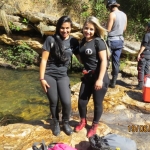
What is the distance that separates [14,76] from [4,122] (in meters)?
3.83

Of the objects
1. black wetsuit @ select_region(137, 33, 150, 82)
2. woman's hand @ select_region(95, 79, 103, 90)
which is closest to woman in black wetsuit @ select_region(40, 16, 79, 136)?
woman's hand @ select_region(95, 79, 103, 90)

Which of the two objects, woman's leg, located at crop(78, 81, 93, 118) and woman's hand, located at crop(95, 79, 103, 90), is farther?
woman's leg, located at crop(78, 81, 93, 118)

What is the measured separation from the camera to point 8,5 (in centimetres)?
1053

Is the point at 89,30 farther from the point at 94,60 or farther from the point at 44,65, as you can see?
the point at 44,65

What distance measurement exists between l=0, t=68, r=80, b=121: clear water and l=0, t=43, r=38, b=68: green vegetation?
896 millimetres

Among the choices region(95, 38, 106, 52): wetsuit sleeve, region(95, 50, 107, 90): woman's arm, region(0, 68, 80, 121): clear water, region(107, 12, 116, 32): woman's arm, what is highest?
region(107, 12, 116, 32): woman's arm

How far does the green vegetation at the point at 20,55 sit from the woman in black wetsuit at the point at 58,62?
6848mm

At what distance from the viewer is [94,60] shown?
3240 mm

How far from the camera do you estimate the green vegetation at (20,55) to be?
10062 mm

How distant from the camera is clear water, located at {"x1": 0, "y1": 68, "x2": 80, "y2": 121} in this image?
226 inches

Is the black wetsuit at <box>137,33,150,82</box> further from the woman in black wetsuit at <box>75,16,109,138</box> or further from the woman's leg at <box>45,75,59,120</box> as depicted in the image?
the woman's leg at <box>45,75,59,120</box>
